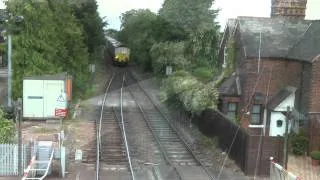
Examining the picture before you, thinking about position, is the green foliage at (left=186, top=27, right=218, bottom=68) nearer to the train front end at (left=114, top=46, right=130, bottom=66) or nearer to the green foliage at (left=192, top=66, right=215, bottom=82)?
the green foliage at (left=192, top=66, right=215, bottom=82)

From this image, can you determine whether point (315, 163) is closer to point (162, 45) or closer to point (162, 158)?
point (162, 158)

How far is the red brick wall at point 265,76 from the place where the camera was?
29875mm

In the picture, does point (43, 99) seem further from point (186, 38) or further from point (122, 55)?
point (122, 55)

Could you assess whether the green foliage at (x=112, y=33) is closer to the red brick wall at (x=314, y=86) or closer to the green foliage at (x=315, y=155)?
the red brick wall at (x=314, y=86)

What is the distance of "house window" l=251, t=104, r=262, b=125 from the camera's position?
99.9 ft

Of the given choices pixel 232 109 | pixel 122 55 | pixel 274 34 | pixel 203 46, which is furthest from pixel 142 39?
pixel 232 109

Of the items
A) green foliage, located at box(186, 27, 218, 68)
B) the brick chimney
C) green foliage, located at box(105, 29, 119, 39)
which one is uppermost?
green foliage, located at box(105, 29, 119, 39)

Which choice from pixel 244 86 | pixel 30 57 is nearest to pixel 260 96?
pixel 244 86

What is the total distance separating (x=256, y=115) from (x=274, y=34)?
494cm

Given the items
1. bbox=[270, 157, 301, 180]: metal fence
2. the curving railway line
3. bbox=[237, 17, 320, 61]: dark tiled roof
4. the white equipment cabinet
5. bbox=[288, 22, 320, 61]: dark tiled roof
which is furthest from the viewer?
the white equipment cabinet

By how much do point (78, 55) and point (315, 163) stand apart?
28277mm

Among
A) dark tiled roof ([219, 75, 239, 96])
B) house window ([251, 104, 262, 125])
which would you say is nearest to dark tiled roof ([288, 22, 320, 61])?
house window ([251, 104, 262, 125])

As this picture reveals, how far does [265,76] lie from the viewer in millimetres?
30141

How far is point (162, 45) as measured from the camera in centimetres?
5412
